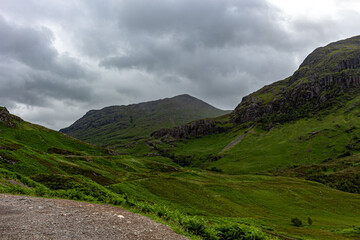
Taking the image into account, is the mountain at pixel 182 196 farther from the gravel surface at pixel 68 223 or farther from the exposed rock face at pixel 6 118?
the gravel surface at pixel 68 223

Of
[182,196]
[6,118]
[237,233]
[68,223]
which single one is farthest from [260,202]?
[6,118]

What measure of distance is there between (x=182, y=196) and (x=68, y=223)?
4896 cm

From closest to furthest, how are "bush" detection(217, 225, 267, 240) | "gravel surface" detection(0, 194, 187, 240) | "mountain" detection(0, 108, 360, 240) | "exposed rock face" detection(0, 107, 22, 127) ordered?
"gravel surface" detection(0, 194, 187, 240), "bush" detection(217, 225, 267, 240), "mountain" detection(0, 108, 360, 240), "exposed rock face" detection(0, 107, 22, 127)

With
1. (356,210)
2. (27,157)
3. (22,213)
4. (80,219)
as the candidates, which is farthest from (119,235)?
(356,210)

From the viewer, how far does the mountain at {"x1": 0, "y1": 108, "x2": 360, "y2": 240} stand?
2039cm

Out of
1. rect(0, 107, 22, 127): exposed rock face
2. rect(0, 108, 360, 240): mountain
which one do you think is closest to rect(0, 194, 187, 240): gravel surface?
rect(0, 108, 360, 240): mountain

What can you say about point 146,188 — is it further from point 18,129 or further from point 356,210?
point 18,129

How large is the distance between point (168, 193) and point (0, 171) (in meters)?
39.9

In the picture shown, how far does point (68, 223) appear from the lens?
12.8 meters

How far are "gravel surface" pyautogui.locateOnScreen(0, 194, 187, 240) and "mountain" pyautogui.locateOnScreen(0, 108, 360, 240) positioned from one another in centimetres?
321

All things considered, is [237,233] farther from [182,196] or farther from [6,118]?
[6,118]

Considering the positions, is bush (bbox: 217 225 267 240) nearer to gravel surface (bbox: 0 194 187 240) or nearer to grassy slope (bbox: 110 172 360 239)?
gravel surface (bbox: 0 194 187 240)

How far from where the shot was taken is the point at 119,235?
12.1 meters

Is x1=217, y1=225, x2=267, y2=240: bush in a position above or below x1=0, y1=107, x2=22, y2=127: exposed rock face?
below
